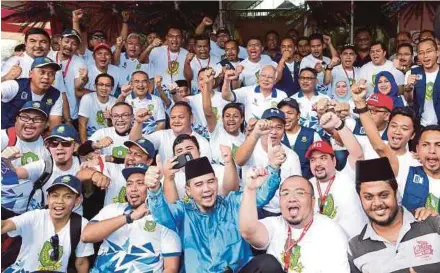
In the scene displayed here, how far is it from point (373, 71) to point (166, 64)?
2781mm

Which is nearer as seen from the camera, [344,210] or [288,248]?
[288,248]

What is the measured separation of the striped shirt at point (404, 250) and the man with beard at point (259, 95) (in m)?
3.18

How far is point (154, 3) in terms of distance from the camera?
10531 millimetres

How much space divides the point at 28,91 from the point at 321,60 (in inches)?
168

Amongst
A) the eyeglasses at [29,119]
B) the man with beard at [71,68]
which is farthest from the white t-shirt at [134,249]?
the man with beard at [71,68]

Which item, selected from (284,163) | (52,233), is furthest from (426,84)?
(52,233)

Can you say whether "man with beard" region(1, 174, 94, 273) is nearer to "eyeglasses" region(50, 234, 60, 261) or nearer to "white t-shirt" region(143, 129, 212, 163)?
"eyeglasses" region(50, 234, 60, 261)

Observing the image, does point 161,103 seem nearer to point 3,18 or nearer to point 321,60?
point 321,60

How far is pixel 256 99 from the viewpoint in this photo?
7059 millimetres

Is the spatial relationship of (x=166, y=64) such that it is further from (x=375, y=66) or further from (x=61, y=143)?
(x=61, y=143)

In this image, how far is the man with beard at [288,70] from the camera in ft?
26.5

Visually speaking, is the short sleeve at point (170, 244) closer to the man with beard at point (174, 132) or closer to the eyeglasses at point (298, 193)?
the eyeglasses at point (298, 193)

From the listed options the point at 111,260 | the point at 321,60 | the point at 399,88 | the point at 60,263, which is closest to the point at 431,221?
the point at 111,260

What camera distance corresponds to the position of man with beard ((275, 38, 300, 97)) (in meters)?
8.08
